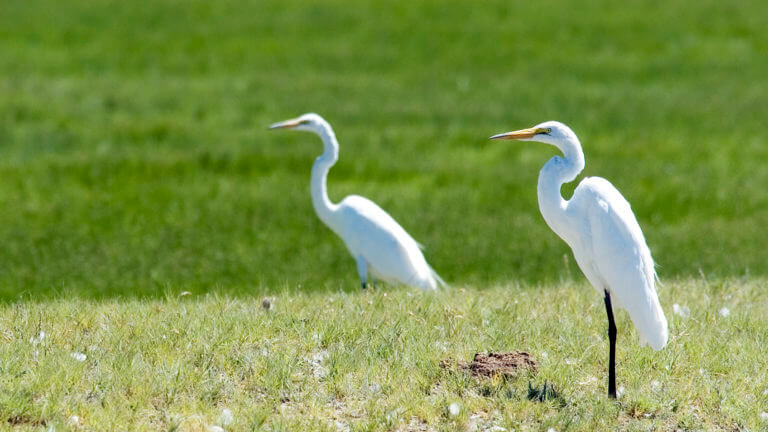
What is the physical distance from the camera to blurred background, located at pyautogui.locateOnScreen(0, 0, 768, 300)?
33.4ft

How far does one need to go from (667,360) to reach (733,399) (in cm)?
53

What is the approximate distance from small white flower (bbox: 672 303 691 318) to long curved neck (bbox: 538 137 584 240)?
5.31 feet

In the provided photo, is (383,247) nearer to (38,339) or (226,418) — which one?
(38,339)

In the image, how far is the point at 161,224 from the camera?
36.4ft

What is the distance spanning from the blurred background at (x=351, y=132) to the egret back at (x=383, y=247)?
2.03 ft

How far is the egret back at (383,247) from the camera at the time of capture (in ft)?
27.4

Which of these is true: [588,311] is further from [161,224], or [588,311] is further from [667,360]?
[161,224]

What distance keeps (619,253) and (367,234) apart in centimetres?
378

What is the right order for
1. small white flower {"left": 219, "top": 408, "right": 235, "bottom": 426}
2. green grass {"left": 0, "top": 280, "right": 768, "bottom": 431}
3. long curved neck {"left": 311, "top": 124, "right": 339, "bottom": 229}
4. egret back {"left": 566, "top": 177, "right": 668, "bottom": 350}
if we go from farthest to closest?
1. long curved neck {"left": 311, "top": 124, "right": 339, "bottom": 229}
2. egret back {"left": 566, "top": 177, "right": 668, "bottom": 350}
3. green grass {"left": 0, "top": 280, "right": 768, "bottom": 431}
4. small white flower {"left": 219, "top": 408, "right": 235, "bottom": 426}

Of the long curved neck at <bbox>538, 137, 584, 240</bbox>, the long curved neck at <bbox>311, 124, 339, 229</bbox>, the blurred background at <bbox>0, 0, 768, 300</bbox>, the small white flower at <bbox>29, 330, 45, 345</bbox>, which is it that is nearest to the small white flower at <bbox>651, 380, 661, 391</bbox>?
the long curved neck at <bbox>538, 137, 584, 240</bbox>

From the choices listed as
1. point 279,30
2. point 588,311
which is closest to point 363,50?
point 279,30

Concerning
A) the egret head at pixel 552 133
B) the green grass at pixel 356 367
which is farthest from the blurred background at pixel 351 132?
the egret head at pixel 552 133

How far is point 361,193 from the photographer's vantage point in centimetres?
1253

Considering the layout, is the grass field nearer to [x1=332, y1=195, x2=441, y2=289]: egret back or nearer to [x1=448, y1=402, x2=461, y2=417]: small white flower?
[x1=448, y1=402, x2=461, y2=417]: small white flower
